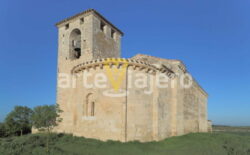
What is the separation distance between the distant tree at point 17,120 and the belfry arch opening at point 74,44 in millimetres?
5891

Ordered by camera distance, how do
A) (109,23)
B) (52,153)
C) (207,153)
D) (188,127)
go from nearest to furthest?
(52,153)
(207,153)
(188,127)
(109,23)

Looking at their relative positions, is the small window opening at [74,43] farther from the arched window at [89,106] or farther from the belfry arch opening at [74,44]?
the arched window at [89,106]

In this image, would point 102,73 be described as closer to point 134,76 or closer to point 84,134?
point 134,76

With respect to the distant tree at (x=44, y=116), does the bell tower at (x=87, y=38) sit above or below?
above

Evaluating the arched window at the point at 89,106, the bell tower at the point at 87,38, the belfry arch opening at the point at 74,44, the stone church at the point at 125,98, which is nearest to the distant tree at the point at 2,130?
the stone church at the point at 125,98

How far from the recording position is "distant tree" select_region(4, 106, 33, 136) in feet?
41.8

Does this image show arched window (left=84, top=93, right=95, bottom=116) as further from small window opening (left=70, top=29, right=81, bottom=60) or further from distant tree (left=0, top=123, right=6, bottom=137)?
distant tree (left=0, top=123, right=6, bottom=137)

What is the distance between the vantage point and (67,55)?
13406 millimetres

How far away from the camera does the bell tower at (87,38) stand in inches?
479

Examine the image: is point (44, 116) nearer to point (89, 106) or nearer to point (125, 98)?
point (89, 106)

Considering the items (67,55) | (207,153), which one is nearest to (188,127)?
(207,153)

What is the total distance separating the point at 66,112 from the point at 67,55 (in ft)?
15.6

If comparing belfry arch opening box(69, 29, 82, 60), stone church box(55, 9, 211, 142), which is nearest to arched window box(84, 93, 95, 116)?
stone church box(55, 9, 211, 142)

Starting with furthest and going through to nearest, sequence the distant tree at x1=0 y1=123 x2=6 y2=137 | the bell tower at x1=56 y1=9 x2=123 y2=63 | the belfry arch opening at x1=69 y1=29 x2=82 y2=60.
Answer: the belfry arch opening at x1=69 y1=29 x2=82 y2=60 → the distant tree at x1=0 y1=123 x2=6 y2=137 → the bell tower at x1=56 y1=9 x2=123 y2=63
